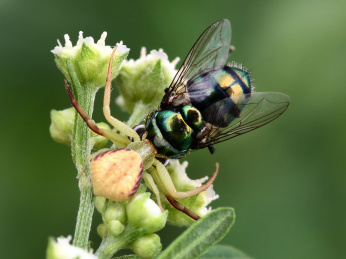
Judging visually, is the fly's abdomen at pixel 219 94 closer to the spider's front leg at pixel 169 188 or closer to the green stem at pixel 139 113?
the green stem at pixel 139 113

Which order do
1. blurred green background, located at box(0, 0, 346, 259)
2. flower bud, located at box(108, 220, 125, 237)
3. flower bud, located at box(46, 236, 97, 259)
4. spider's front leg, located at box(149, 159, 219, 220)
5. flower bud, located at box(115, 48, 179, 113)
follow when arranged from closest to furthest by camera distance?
flower bud, located at box(46, 236, 97, 259) < flower bud, located at box(108, 220, 125, 237) < spider's front leg, located at box(149, 159, 219, 220) < flower bud, located at box(115, 48, 179, 113) < blurred green background, located at box(0, 0, 346, 259)

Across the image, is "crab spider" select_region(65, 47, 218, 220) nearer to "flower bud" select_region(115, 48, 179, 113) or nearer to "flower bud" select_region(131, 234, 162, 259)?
"flower bud" select_region(131, 234, 162, 259)

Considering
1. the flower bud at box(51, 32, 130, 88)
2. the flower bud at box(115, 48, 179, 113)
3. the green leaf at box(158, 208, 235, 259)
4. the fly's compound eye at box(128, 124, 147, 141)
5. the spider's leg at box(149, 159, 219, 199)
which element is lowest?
the green leaf at box(158, 208, 235, 259)

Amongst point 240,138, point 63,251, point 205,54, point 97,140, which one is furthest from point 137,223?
point 240,138

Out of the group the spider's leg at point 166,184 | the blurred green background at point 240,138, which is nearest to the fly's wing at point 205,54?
the spider's leg at point 166,184

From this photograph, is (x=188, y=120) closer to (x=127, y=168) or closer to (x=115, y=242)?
(x=127, y=168)

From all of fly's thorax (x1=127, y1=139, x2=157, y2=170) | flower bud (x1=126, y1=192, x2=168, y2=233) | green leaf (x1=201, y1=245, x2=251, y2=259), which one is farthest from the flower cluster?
green leaf (x1=201, y1=245, x2=251, y2=259)

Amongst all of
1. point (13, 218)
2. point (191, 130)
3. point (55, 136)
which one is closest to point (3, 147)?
point (13, 218)

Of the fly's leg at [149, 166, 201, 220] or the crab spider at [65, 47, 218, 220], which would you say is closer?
the crab spider at [65, 47, 218, 220]
